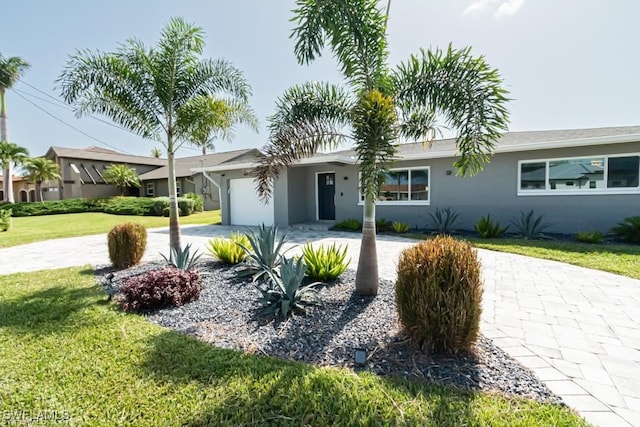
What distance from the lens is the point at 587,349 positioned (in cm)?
311

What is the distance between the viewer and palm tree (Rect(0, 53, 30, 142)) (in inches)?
1109

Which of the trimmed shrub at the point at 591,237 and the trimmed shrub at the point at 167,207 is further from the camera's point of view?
the trimmed shrub at the point at 167,207

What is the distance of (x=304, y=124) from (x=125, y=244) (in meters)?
4.76

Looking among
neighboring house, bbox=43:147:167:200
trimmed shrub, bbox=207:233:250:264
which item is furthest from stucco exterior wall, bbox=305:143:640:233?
neighboring house, bbox=43:147:167:200

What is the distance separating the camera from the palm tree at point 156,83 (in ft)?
19.9

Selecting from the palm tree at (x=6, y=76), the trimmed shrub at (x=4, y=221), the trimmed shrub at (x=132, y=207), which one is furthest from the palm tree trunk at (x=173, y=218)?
the palm tree at (x=6, y=76)

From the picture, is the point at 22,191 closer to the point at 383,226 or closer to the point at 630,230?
the point at 383,226

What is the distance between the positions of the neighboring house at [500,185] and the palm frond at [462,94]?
3.23 meters

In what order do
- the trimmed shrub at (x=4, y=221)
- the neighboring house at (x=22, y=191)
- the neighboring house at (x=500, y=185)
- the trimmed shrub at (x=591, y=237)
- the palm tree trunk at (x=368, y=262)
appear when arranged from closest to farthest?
the palm tree trunk at (x=368, y=262) → the trimmed shrub at (x=591, y=237) → the neighboring house at (x=500, y=185) → the trimmed shrub at (x=4, y=221) → the neighboring house at (x=22, y=191)

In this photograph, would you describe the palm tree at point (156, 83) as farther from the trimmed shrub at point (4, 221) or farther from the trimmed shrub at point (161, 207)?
the trimmed shrub at point (161, 207)

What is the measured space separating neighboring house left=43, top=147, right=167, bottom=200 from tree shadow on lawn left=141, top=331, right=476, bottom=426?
34667 millimetres

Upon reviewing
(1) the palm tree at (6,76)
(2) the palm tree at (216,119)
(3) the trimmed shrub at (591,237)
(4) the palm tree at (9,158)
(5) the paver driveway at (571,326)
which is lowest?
(5) the paver driveway at (571,326)

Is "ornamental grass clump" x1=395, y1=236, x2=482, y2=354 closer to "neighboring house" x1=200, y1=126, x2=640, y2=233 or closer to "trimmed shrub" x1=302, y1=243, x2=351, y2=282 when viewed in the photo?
"trimmed shrub" x1=302, y1=243, x2=351, y2=282

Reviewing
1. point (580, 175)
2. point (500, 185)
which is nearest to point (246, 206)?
point (500, 185)
